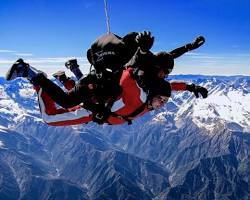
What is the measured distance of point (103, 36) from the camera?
7676 millimetres

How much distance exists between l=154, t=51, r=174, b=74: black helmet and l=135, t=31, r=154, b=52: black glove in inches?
18.7

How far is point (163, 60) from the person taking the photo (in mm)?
6957

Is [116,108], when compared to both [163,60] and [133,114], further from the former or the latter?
[163,60]

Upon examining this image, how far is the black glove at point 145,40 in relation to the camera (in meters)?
6.29

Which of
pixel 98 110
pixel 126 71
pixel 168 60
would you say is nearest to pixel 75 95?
pixel 98 110

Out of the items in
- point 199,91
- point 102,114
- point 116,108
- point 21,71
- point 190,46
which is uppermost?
point 190,46

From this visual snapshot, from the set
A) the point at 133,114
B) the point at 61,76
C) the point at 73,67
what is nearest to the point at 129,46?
the point at 133,114

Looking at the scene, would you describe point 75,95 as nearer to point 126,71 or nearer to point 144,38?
point 126,71

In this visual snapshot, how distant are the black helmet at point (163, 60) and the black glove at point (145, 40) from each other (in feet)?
1.56

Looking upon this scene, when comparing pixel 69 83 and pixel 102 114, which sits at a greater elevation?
pixel 69 83

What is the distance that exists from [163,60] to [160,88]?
490 mm

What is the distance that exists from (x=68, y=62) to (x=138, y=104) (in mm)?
2578

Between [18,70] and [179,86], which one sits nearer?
[18,70]

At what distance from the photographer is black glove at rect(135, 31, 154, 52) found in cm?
629
